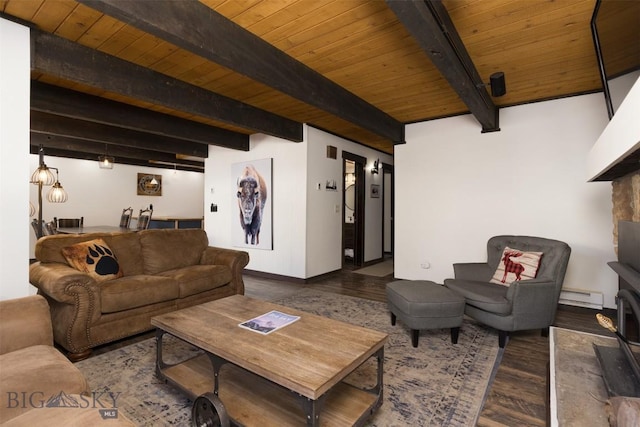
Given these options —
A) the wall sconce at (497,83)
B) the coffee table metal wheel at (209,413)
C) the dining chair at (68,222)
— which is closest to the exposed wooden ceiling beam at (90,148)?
the dining chair at (68,222)

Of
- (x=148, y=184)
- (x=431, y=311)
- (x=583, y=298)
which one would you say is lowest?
(x=583, y=298)

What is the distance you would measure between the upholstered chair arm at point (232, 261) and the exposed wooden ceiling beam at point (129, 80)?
61.6 inches

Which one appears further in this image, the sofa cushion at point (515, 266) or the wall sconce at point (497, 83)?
the sofa cushion at point (515, 266)

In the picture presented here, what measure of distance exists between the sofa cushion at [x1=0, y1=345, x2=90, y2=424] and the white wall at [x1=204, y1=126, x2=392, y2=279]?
3406 mm

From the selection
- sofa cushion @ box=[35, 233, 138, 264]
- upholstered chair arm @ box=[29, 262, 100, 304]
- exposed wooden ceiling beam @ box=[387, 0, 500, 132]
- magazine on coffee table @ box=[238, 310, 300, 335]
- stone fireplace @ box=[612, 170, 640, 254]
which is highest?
exposed wooden ceiling beam @ box=[387, 0, 500, 132]

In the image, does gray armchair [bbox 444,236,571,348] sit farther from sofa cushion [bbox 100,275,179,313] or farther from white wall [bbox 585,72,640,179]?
sofa cushion [bbox 100,275,179,313]

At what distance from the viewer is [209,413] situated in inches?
55.0

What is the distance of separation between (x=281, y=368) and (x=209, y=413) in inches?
16.5

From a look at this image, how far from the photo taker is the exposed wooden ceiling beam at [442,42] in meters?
1.61

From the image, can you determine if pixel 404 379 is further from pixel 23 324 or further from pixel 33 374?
pixel 23 324

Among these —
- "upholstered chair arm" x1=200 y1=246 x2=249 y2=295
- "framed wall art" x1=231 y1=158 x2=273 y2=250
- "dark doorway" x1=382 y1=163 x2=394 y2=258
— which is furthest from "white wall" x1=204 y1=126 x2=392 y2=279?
"dark doorway" x1=382 y1=163 x2=394 y2=258

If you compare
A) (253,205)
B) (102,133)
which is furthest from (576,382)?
(102,133)

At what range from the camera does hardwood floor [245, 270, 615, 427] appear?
165 centimetres

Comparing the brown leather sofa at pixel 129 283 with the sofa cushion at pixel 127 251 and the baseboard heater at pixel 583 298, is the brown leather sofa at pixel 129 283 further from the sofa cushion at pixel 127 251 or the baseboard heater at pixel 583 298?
the baseboard heater at pixel 583 298
